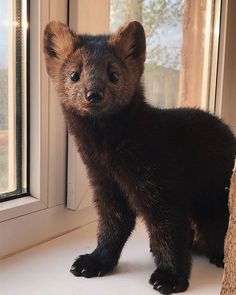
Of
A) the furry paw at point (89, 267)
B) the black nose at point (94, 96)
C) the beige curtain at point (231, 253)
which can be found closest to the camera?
the beige curtain at point (231, 253)

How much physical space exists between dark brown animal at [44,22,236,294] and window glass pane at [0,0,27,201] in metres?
0.17

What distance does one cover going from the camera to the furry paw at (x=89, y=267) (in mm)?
759

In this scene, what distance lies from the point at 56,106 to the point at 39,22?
0.18 metres

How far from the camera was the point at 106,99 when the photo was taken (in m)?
0.67

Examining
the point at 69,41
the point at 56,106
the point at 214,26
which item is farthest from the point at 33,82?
the point at 214,26

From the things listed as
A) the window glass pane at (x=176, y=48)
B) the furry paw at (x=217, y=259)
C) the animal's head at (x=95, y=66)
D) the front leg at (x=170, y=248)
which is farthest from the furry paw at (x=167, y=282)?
the window glass pane at (x=176, y=48)

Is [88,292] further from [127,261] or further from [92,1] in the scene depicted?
[92,1]

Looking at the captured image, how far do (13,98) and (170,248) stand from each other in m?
0.44

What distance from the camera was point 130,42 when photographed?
0.73 metres

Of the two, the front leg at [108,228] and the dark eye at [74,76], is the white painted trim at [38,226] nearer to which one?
the front leg at [108,228]

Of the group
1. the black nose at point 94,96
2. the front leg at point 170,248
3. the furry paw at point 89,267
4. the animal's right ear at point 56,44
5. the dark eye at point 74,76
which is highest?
the animal's right ear at point 56,44

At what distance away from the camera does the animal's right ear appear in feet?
2.35

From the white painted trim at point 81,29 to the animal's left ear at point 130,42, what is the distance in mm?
237

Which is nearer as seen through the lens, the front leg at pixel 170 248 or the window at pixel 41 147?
the front leg at pixel 170 248
